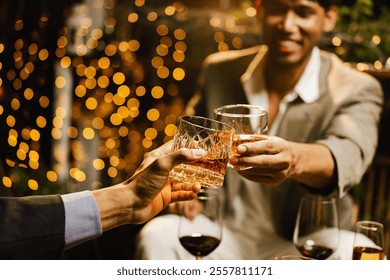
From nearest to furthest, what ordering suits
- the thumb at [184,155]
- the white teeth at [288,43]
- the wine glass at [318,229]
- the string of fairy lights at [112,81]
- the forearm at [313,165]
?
the thumb at [184,155] < the wine glass at [318,229] < the forearm at [313,165] < the white teeth at [288,43] < the string of fairy lights at [112,81]

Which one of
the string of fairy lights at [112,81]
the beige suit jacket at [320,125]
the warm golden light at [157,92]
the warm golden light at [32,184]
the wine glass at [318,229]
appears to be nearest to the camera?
the wine glass at [318,229]

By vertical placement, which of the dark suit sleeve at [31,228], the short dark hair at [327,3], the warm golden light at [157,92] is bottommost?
the dark suit sleeve at [31,228]

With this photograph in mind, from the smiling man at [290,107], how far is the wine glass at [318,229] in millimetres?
435

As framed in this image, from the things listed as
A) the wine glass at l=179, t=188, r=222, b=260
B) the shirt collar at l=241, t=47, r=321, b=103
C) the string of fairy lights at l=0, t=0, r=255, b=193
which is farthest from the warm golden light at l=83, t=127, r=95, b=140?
the wine glass at l=179, t=188, r=222, b=260

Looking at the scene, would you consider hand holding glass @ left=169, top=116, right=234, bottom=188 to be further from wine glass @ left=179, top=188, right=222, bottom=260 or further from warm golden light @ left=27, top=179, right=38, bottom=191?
warm golden light @ left=27, top=179, right=38, bottom=191

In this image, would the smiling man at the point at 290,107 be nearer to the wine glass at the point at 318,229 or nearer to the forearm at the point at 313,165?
the forearm at the point at 313,165

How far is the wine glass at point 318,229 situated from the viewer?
1381mm

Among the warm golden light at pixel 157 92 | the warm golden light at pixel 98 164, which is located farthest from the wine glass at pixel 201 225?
the warm golden light at pixel 157 92

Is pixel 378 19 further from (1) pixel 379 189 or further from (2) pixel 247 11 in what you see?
(1) pixel 379 189

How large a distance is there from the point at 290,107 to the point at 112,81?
5.08 ft

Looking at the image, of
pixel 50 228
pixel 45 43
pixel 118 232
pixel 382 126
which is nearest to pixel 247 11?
pixel 382 126

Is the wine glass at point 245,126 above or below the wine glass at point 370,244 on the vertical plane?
above

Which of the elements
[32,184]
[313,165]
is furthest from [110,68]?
[313,165]

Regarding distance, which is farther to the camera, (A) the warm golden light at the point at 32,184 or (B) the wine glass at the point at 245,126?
(A) the warm golden light at the point at 32,184
